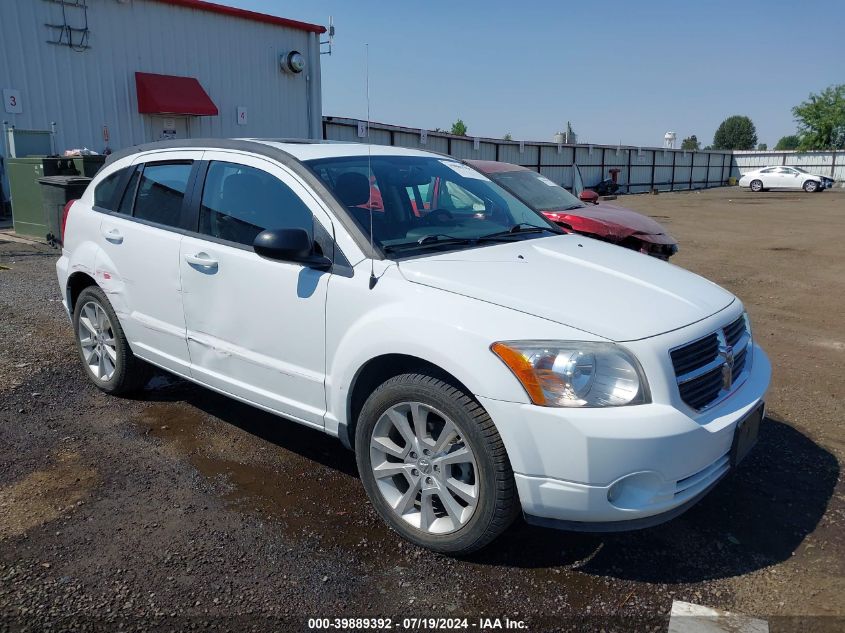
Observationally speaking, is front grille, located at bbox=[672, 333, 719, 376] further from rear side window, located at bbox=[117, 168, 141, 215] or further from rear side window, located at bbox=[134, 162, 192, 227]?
rear side window, located at bbox=[117, 168, 141, 215]

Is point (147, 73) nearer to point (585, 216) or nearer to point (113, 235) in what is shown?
point (585, 216)

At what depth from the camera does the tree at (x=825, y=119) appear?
62344mm

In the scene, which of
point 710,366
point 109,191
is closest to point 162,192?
point 109,191

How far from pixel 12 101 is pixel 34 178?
4.13 meters

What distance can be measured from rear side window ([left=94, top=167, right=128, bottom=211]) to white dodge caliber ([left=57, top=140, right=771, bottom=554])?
0.19m

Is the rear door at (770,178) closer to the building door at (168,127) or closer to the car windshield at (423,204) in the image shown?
the building door at (168,127)

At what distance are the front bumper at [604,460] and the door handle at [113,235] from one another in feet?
9.42

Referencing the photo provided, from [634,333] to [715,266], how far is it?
9.29 metres

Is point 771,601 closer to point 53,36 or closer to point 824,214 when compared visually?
point 53,36

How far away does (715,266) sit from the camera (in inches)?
440

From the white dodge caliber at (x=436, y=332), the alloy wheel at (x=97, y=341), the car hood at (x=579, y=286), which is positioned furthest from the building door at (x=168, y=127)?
the car hood at (x=579, y=286)

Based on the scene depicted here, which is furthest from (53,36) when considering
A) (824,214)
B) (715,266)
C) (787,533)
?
(824,214)

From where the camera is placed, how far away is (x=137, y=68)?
16844 mm

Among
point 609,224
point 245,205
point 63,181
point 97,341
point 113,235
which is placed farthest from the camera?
point 63,181
